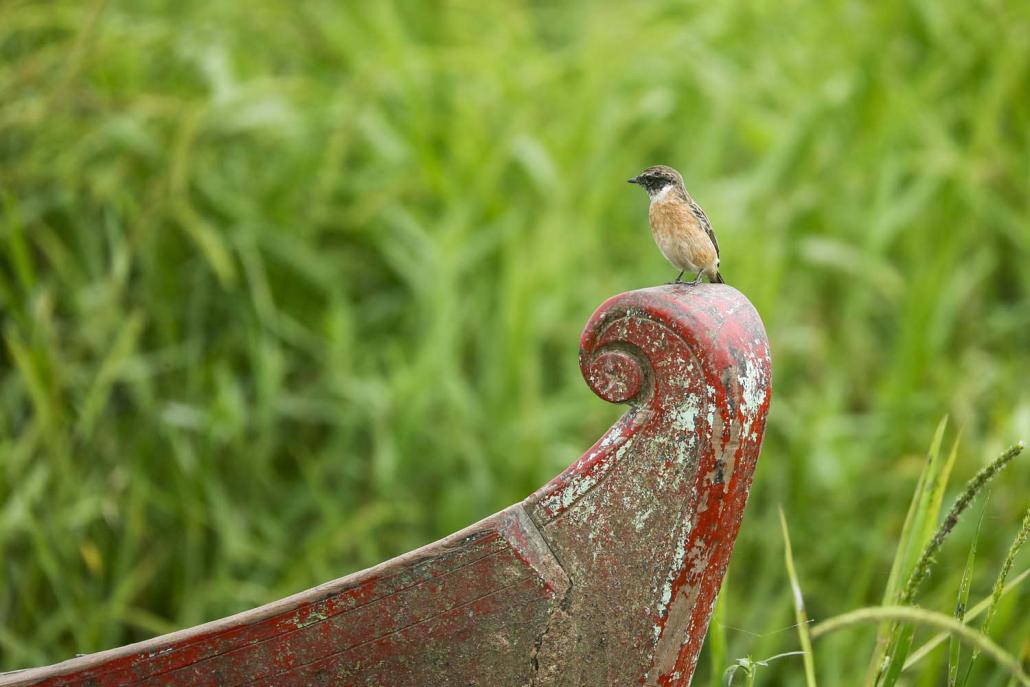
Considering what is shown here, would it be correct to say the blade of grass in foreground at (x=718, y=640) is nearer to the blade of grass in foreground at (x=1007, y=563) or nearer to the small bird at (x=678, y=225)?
the blade of grass in foreground at (x=1007, y=563)

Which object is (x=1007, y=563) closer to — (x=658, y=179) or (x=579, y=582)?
(x=579, y=582)

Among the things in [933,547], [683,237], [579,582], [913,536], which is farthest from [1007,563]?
[683,237]

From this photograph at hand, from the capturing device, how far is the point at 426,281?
9.31ft

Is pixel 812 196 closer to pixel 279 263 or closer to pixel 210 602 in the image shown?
pixel 279 263

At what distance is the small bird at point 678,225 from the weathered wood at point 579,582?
1.07ft

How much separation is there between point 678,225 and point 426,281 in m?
1.50

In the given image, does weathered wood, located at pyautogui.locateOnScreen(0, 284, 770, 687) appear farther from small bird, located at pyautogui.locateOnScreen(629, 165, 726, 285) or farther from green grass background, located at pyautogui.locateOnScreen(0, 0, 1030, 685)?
green grass background, located at pyautogui.locateOnScreen(0, 0, 1030, 685)

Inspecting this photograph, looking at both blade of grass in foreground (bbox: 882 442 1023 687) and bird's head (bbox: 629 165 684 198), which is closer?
blade of grass in foreground (bbox: 882 442 1023 687)

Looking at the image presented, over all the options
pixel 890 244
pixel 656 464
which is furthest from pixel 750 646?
pixel 656 464

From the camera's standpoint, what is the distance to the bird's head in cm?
144

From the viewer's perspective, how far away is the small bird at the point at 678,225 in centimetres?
→ 141

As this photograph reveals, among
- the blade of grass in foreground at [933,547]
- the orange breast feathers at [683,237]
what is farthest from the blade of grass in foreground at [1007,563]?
the orange breast feathers at [683,237]

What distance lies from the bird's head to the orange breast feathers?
24 millimetres

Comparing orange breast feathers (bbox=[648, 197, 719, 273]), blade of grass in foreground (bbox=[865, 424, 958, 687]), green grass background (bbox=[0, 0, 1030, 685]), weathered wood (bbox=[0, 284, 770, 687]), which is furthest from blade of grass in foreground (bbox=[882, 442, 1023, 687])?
green grass background (bbox=[0, 0, 1030, 685])
